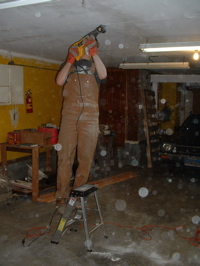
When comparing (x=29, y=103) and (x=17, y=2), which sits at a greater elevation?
(x=17, y=2)

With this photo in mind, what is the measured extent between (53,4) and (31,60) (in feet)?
14.1

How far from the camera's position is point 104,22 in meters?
3.90

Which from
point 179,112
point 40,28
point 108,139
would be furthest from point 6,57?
point 179,112

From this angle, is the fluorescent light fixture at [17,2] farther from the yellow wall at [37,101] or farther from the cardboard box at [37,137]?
the yellow wall at [37,101]

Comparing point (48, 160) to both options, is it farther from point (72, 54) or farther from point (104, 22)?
point (104, 22)

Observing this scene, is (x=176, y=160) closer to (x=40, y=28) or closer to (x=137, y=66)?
(x=137, y=66)

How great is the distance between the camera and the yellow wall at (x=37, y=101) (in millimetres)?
6711

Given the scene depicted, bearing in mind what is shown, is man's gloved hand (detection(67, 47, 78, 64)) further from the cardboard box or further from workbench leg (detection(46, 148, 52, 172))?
workbench leg (detection(46, 148, 52, 172))

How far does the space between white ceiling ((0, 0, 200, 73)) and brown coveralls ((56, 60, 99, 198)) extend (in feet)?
2.31

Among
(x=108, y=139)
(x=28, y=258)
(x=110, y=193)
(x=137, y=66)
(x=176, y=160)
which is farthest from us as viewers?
(x=108, y=139)

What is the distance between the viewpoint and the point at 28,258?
3.73 metres

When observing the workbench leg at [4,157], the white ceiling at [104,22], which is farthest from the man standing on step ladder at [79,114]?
the workbench leg at [4,157]

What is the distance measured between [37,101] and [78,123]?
3.43 metres

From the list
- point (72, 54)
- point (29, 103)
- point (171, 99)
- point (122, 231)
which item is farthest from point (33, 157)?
point (171, 99)
